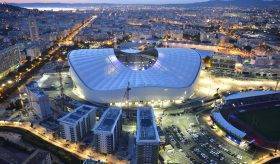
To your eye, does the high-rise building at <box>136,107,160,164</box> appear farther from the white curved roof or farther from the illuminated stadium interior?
the illuminated stadium interior

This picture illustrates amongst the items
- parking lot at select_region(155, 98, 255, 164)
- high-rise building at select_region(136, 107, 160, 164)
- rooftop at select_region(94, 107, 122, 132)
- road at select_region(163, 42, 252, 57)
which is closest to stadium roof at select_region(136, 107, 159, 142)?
high-rise building at select_region(136, 107, 160, 164)

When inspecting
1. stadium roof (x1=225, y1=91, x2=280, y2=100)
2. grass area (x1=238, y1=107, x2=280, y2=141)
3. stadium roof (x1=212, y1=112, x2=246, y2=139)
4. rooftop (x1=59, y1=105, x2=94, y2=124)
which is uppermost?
rooftop (x1=59, y1=105, x2=94, y2=124)

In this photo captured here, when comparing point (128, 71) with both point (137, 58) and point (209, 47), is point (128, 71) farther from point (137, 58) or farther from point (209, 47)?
point (209, 47)

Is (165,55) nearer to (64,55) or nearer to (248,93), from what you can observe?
(248,93)

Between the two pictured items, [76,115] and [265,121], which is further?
[265,121]

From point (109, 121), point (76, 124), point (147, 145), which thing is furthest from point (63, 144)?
point (147, 145)

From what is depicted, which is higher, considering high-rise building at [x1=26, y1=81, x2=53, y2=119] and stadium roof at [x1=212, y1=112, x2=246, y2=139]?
high-rise building at [x1=26, y1=81, x2=53, y2=119]
